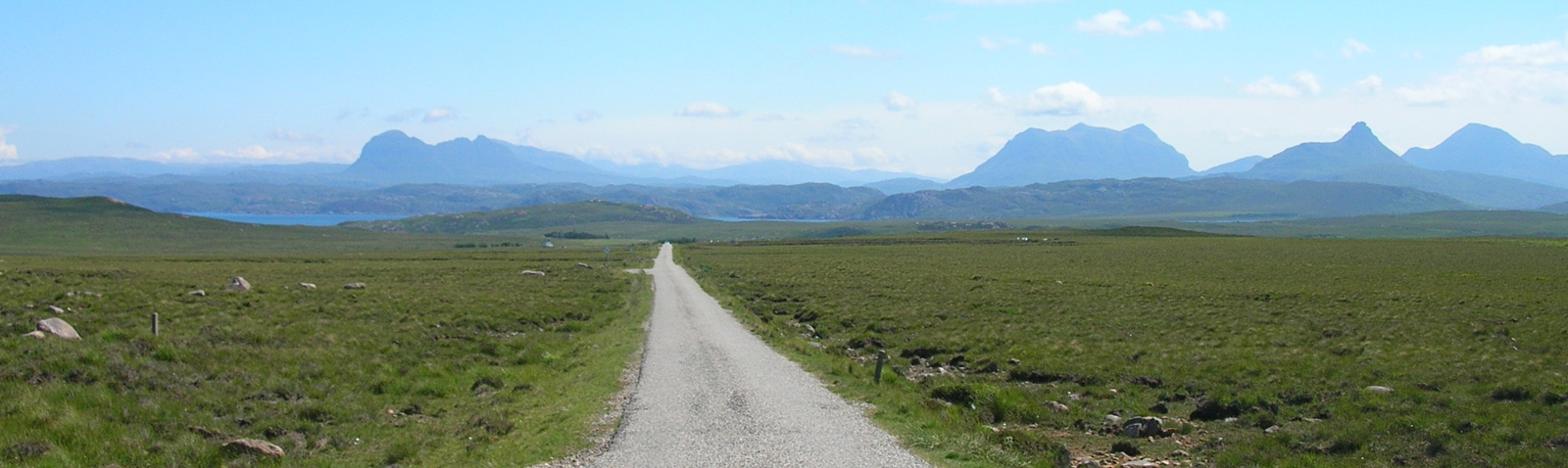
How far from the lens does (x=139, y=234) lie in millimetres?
152000

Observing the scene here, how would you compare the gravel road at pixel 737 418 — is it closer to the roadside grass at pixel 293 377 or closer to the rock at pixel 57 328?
the roadside grass at pixel 293 377

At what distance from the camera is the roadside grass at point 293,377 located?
12.6 meters

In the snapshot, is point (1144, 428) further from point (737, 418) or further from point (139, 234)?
point (139, 234)

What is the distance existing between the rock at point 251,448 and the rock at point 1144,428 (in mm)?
13711

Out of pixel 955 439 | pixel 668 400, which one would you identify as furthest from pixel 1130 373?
pixel 668 400

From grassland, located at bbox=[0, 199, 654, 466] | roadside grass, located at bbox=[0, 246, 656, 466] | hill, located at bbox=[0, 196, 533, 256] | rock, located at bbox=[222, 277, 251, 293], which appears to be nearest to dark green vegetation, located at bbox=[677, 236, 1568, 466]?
grassland, located at bbox=[0, 199, 654, 466]

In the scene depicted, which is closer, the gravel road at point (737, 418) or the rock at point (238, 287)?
the gravel road at point (737, 418)

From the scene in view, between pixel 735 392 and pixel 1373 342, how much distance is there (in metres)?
19.9

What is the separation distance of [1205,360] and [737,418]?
1379cm

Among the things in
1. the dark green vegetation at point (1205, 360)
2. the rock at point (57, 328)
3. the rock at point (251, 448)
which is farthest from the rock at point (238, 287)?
the rock at point (251, 448)

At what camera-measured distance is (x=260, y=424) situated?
14023mm

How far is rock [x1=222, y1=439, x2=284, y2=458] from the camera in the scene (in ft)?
40.4

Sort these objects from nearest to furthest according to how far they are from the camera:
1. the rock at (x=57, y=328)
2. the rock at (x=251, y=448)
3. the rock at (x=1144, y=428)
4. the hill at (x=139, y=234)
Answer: the rock at (x=251, y=448) < the rock at (x=1144, y=428) < the rock at (x=57, y=328) < the hill at (x=139, y=234)

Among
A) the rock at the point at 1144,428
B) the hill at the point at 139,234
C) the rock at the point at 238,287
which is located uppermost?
the rock at the point at 238,287
